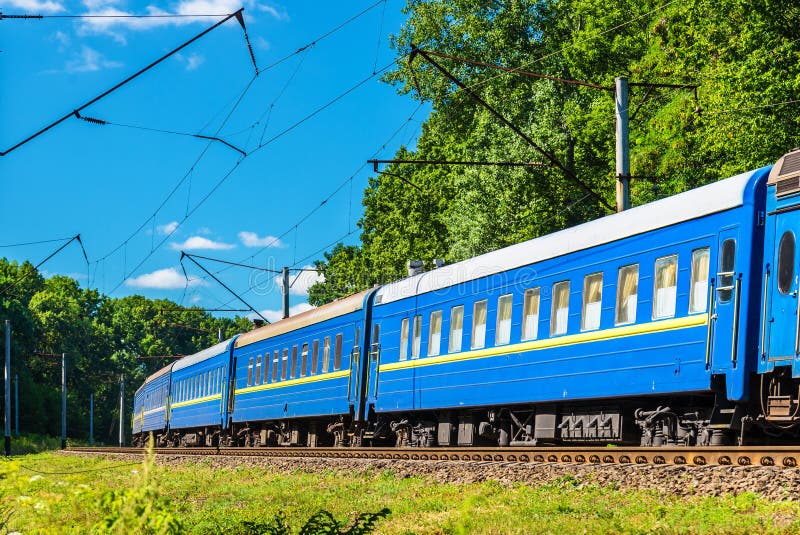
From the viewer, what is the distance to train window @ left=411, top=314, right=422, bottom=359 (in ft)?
75.6

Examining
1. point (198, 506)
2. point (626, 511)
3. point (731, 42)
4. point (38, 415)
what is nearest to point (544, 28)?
point (731, 42)

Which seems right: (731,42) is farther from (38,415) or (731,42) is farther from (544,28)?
(38,415)

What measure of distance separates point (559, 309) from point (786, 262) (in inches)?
190

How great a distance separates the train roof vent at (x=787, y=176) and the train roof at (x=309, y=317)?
13.0m

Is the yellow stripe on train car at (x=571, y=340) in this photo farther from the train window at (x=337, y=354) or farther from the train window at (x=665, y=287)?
the train window at (x=337, y=354)

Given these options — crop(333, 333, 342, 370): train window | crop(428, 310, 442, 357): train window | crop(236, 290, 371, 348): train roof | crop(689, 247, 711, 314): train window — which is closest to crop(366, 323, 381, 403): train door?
crop(236, 290, 371, 348): train roof

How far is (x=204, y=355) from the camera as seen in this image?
4381 cm

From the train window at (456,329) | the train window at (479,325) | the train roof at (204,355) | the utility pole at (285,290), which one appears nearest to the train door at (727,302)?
the train window at (479,325)

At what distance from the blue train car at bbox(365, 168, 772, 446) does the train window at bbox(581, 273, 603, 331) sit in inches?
1.0

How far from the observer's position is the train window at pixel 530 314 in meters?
18.9

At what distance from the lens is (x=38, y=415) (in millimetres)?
93938

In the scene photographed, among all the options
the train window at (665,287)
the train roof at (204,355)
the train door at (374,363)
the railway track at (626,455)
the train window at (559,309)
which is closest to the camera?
the railway track at (626,455)

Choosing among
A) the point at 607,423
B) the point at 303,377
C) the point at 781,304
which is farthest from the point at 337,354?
the point at 781,304

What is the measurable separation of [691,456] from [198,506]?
6177 mm
